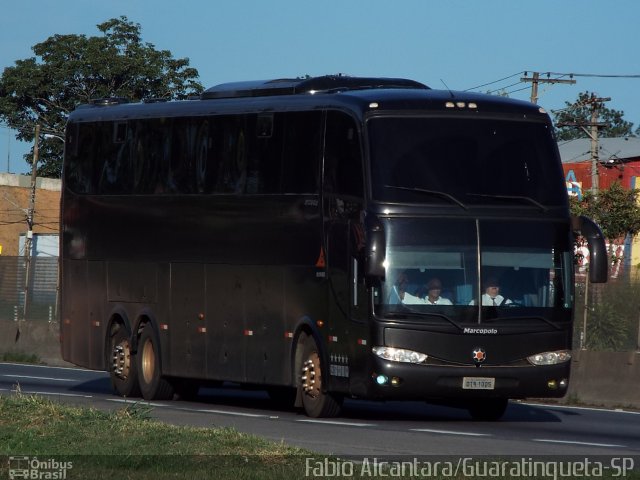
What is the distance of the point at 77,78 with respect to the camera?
8669 cm

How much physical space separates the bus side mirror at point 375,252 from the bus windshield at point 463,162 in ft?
1.74

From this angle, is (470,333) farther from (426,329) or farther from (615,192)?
(615,192)

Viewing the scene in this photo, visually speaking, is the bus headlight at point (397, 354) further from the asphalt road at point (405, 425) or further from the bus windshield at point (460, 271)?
the asphalt road at point (405, 425)

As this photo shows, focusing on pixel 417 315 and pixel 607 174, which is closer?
pixel 417 315

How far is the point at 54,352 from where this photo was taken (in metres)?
36.3

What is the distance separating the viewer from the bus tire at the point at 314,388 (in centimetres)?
1892

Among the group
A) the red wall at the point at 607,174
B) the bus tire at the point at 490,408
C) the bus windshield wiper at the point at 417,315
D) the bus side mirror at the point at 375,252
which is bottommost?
the bus tire at the point at 490,408

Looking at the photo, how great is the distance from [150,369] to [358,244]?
6.05m

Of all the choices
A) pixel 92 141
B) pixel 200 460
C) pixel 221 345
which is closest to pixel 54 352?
pixel 92 141

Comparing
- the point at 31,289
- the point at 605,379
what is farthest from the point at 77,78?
the point at 605,379

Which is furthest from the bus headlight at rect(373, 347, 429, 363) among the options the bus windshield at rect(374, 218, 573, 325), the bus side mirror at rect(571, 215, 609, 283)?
the bus side mirror at rect(571, 215, 609, 283)

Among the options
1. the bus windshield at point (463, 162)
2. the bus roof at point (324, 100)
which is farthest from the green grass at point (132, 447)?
the bus roof at point (324, 100)

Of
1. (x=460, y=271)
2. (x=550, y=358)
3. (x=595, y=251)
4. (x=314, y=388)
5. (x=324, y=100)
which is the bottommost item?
(x=314, y=388)

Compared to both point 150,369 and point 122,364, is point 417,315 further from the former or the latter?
point 122,364
